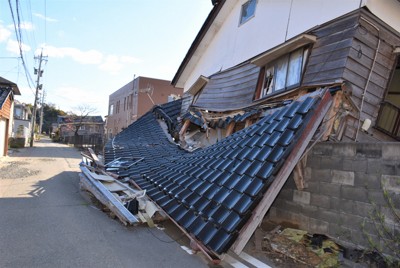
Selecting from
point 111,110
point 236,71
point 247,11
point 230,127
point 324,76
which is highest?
point 247,11

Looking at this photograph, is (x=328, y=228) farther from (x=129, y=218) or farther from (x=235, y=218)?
(x=129, y=218)

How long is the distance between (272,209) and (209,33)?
9091 mm

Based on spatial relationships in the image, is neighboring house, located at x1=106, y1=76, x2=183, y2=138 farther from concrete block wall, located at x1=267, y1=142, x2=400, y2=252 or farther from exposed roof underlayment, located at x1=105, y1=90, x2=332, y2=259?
concrete block wall, located at x1=267, y1=142, x2=400, y2=252

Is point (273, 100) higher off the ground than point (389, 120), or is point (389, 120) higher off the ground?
point (273, 100)

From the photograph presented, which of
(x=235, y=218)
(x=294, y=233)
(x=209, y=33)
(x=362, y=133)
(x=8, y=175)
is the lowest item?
(x=8, y=175)

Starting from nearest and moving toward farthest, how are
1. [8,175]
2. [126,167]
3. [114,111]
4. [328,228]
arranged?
1. [328,228]
2. [126,167]
3. [8,175]
4. [114,111]

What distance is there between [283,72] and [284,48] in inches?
26.2

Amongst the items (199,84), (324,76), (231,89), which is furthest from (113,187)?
(199,84)

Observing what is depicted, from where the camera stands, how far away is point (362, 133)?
5.82 meters

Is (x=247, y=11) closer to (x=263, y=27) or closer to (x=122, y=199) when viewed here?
(x=263, y=27)

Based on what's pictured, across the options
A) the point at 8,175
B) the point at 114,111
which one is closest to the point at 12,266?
the point at 8,175

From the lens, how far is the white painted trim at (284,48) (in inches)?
265

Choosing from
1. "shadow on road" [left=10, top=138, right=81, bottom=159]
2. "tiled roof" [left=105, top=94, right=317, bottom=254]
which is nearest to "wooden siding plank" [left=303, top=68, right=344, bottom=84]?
"tiled roof" [left=105, top=94, right=317, bottom=254]

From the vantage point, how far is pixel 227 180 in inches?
178
